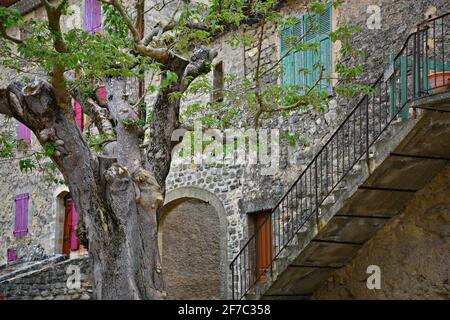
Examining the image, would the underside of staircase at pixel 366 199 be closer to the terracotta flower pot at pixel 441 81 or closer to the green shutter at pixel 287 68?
the terracotta flower pot at pixel 441 81

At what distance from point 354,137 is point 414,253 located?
1.94 meters

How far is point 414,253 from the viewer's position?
38.5ft

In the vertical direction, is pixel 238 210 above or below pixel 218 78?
below

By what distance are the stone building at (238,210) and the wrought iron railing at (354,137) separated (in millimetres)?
268

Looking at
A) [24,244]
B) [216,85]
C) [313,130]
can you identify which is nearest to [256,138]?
[313,130]

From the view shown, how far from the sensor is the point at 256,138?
46.0ft

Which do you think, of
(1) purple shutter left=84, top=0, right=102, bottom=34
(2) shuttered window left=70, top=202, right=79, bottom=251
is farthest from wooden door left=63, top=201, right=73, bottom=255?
(1) purple shutter left=84, top=0, right=102, bottom=34

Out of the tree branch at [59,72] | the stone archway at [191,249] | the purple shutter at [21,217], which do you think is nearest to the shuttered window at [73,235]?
the purple shutter at [21,217]

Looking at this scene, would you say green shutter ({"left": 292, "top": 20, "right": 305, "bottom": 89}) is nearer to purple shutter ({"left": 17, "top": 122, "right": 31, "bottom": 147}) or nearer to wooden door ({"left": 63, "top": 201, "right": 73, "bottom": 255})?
wooden door ({"left": 63, "top": 201, "right": 73, "bottom": 255})

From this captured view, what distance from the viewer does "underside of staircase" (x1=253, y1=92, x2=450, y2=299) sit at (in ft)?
33.4

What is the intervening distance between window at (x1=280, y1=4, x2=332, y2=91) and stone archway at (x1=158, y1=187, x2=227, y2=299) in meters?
4.28

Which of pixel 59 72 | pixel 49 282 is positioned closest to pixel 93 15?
pixel 49 282

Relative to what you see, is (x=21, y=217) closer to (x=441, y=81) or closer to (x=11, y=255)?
(x=11, y=255)
